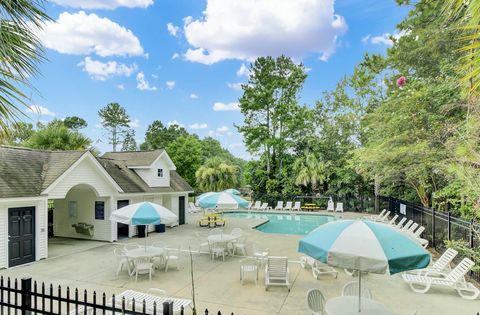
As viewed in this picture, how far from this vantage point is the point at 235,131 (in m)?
37.4

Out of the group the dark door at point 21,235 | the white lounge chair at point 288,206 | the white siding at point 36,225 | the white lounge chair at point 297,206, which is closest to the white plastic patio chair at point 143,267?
the white siding at point 36,225

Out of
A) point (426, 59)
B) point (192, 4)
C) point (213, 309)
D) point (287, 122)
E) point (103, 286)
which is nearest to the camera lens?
point (213, 309)

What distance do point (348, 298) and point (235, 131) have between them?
32.2 metres

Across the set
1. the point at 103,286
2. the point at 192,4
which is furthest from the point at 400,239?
the point at 192,4

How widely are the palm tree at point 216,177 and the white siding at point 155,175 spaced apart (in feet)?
34.1

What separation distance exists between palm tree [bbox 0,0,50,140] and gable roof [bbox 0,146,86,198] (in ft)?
30.0

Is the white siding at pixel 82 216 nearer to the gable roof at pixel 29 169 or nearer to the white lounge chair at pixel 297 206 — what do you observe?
the gable roof at pixel 29 169

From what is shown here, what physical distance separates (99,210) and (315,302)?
43.5 feet

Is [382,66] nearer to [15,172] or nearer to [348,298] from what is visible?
[348,298]

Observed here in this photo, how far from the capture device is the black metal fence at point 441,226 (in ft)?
31.1

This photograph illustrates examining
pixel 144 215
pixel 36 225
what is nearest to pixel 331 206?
pixel 144 215

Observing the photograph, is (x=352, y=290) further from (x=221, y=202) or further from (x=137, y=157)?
(x=137, y=157)

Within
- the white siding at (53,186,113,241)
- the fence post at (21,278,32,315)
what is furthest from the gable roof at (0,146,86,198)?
the fence post at (21,278,32,315)

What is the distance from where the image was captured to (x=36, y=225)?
12.1 m
